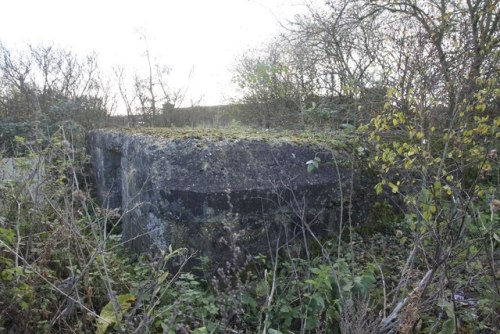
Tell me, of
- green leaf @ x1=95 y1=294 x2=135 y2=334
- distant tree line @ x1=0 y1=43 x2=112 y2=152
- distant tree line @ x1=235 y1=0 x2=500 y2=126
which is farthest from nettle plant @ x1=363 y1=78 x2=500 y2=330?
distant tree line @ x1=0 y1=43 x2=112 y2=152

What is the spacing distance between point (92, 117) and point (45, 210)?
5.05 meters

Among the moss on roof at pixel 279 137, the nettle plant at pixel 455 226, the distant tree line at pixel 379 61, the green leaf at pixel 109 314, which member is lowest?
the green leaf at pixel 109 314

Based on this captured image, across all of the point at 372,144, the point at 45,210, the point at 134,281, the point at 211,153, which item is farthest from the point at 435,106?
the point at 45,210

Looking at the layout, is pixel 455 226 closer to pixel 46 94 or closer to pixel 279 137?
pixel 279 137

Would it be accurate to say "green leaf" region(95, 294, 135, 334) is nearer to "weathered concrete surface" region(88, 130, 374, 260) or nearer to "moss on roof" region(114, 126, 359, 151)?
"weathered concrete surface" region(88, 130, 374, 260)

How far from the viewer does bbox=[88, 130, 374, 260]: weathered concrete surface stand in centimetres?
285

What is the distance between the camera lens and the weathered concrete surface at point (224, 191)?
9.34 feet

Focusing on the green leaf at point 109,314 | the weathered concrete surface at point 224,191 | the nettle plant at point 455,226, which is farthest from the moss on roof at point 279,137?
the green leaf at point 109,314

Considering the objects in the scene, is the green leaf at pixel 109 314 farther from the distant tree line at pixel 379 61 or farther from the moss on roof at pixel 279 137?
the distant tree line at pixel 379 61

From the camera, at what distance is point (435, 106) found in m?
3.12

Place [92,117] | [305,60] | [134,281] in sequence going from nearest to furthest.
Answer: [134,281], [305,60], [92,117]

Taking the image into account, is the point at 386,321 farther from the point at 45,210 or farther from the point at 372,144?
the point at 45,210

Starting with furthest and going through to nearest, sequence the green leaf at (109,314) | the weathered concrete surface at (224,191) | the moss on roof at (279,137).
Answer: the moss on roof at (279,137), the weathered concrete surface at (224,191), the green leaf at (109,314)

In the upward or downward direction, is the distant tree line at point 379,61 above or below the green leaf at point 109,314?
above
